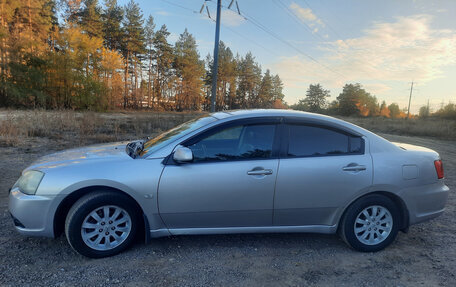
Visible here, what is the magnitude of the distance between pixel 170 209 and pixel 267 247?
1.26 meters

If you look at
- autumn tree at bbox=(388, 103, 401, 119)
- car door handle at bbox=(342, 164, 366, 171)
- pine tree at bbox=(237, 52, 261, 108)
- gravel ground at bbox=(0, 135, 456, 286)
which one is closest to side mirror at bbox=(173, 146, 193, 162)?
gravel ground at bbox=(0, 135, 456, 286)

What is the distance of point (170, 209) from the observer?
2.89 meters

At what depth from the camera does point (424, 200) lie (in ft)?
10.7

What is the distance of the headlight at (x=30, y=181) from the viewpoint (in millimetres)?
2779

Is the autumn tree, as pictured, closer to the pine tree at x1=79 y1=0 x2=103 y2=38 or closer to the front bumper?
the pine tree at x1=79 y1=0 x2=103 y2=38

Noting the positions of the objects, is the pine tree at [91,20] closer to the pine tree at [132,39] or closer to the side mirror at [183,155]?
the pine tree at [132,39]

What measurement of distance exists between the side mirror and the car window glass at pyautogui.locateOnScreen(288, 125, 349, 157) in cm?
110

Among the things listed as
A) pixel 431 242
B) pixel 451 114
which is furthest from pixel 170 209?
pixel 451 114

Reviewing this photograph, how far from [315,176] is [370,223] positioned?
2.95 ft

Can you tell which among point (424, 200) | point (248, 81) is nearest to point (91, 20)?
point (248, 81)

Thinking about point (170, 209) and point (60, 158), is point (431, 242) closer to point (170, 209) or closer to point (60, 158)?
point (170, 209)

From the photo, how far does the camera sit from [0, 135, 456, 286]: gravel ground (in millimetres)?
2605

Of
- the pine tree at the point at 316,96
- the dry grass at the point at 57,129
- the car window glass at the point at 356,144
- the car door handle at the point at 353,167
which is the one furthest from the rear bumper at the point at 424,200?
the pine tree at the point at 316,96

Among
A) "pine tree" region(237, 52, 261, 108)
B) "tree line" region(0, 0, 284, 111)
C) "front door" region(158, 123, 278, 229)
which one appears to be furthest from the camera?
"pine tree" region(237, 52, 261, 108)
